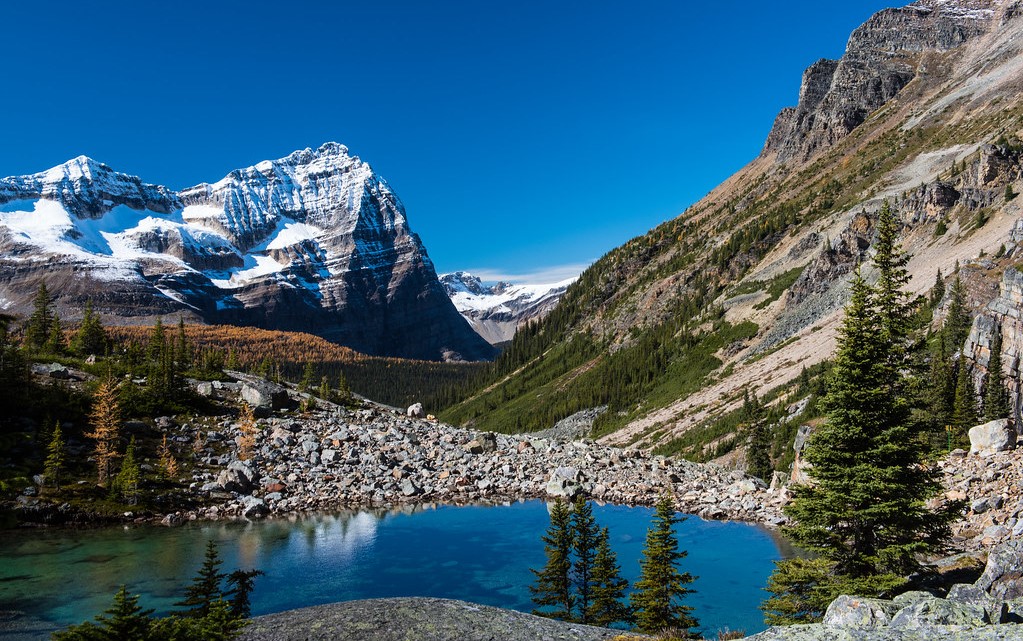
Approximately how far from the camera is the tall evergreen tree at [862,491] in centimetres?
2167

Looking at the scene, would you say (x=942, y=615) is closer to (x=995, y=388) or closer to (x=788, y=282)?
(x=995, y=388)

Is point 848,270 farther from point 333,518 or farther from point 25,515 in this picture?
point 25,515

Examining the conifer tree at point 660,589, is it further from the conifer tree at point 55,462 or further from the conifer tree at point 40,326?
the conifer tree at point 40,326

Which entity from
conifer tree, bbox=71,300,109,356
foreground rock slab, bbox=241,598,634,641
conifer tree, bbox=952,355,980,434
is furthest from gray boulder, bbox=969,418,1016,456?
conifer tree, bbox=71,300,109,356

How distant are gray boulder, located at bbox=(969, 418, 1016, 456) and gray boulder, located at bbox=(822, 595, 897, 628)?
109ft

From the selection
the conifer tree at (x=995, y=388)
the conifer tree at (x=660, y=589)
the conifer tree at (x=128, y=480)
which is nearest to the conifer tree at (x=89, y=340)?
the conifer tree at (x=128, y=480)

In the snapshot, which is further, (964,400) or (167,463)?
(167,463)

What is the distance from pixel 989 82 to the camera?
188 metres

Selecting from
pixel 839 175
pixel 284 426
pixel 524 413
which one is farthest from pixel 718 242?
pixel 284 426

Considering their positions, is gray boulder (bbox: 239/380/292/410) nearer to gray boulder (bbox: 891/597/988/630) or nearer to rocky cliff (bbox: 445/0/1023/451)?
rocky cliff (bbox: 445/0/1023/451)

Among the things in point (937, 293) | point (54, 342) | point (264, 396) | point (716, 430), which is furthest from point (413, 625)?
point (54, 342)

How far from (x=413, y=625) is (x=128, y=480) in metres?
40.7

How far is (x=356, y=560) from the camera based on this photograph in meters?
44.9

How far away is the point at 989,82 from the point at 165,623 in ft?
810
